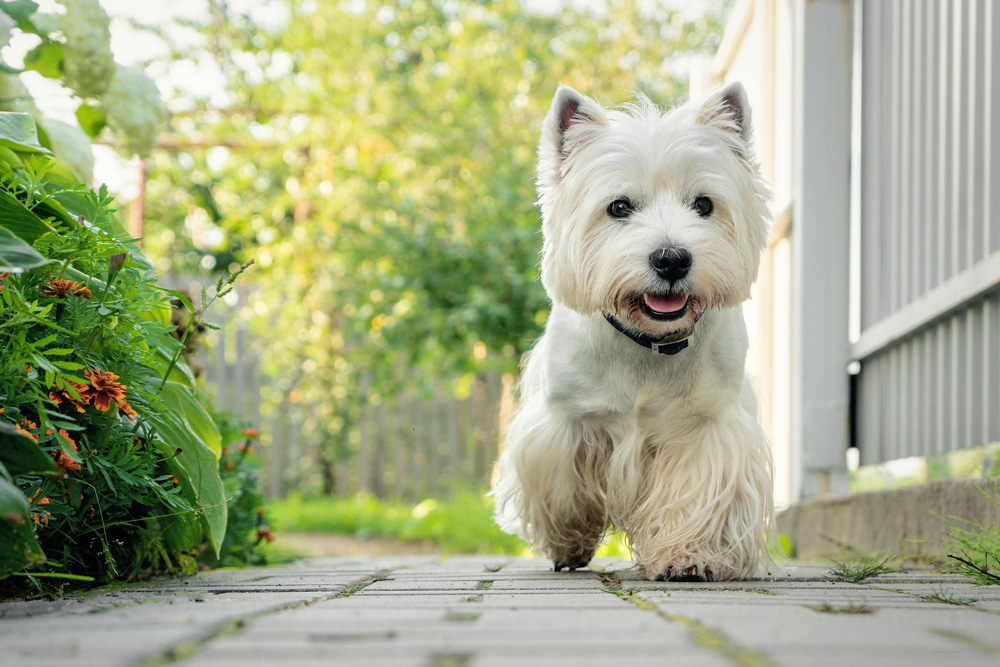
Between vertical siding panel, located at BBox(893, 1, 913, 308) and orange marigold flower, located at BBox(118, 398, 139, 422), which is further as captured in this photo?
vertical siding panel, located at BBox(893, 1, 913, 308)

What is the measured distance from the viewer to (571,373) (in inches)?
114

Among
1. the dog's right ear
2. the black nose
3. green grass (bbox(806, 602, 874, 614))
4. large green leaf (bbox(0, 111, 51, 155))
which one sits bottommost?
green grass (bbox(806, 602, 874, 614))

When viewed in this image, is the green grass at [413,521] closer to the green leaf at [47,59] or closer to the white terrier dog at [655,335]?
the white terrier dog at [655,335]

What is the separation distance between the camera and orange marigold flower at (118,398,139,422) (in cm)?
214


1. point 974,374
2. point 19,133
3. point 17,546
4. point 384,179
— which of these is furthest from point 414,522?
point 17,546

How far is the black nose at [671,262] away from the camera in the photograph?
8.30 ft

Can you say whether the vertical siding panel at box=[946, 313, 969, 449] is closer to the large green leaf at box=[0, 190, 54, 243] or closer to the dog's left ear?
the dog's left ear

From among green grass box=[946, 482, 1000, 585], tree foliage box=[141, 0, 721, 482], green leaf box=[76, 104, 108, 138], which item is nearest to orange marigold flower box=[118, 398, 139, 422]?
green leaf box=[76, 104, 108, 138]

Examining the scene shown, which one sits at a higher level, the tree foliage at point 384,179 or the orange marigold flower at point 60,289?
the tree foliage at point 384,179

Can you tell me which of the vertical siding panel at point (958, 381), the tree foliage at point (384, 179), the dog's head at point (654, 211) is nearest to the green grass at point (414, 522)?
the tree foliage at point (384, 179)

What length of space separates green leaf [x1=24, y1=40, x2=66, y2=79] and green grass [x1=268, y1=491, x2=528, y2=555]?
425 centimetres

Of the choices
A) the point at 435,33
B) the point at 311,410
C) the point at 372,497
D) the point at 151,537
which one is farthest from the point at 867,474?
the point at 151,537

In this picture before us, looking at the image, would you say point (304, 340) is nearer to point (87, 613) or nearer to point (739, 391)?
point (739, 391)

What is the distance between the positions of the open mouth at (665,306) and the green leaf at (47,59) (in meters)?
1.77
